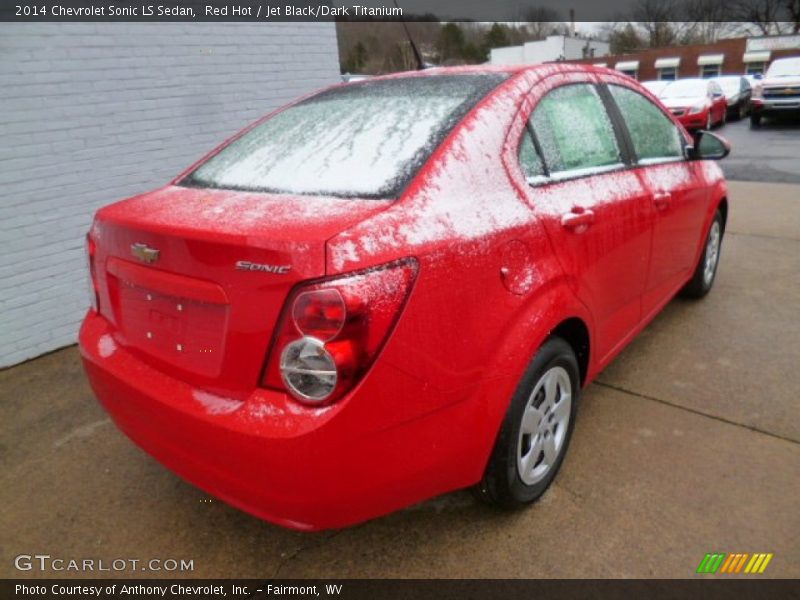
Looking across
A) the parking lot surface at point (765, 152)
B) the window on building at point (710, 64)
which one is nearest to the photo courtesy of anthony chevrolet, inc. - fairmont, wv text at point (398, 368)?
the parking lot surface at point (765, 152)

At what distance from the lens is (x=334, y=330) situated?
4.96 feet

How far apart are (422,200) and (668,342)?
252cm

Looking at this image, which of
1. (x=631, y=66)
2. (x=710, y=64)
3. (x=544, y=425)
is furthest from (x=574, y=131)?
(x=631, y=66)

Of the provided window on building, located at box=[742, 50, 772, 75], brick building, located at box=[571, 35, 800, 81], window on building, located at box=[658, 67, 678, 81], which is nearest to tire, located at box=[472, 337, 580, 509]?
brick building, located at box=[571, 35, 800, 81]

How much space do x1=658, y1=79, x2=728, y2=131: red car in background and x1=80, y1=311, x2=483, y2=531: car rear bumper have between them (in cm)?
1554

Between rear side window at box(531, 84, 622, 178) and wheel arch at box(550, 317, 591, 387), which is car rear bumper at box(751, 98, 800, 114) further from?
wheel arch at box(550, 317, 591, 387)

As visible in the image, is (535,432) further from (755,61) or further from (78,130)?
(755,61)

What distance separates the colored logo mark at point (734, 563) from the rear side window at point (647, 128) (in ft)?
6.01

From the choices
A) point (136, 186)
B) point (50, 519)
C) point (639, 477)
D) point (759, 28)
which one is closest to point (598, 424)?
point (639, 477)

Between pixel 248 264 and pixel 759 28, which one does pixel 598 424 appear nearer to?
pixel 248 264

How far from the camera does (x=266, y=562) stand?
2088mm

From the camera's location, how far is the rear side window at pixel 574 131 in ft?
7.45

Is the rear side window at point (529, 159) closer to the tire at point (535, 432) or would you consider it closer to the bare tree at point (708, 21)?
the tire at point (535, 432)

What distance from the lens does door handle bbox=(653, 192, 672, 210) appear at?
2.90 metres
